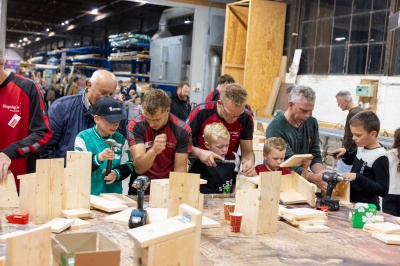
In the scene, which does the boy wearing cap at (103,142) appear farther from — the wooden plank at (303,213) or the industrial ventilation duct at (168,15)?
the industrial ventilation duct at (168,15)

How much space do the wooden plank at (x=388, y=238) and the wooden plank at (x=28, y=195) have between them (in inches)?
58.0

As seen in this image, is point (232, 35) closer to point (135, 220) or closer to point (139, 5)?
point (139, 5)

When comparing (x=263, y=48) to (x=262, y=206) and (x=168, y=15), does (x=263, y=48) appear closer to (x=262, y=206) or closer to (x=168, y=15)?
(x=168, y=15)

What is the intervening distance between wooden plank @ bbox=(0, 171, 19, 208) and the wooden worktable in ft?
0.18

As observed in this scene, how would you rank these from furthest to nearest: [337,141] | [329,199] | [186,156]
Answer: [337,141] < [186,156] < [329,199]

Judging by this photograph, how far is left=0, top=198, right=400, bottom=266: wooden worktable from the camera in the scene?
1.72 metres

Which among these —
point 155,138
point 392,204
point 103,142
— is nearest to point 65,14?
point 392,204

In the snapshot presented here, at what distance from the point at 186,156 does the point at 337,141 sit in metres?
5.46

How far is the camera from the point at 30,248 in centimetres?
126

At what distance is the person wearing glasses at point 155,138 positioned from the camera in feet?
8.51

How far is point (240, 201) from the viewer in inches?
84.4

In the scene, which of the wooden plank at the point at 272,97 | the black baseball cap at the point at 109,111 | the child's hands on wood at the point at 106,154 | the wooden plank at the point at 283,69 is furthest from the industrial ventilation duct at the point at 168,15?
the child's hands on wood at the point at 106,154

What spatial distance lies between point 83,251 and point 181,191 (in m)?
0.75

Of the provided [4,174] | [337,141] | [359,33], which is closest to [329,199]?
[4,174]
